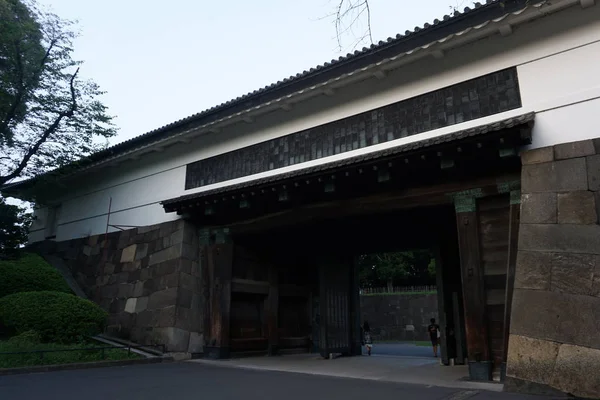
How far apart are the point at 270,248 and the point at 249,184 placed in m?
3.47

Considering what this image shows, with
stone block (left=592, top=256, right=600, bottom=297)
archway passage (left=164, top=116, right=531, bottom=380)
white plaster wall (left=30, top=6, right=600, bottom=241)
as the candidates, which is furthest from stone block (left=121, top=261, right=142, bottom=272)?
stone block (left=592, top=256, right=600, bottom=297)

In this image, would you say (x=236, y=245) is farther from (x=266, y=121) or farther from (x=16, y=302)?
(x=16, y=302)

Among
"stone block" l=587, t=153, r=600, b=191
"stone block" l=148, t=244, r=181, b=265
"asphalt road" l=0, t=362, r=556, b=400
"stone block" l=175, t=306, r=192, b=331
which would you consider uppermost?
"stone block" l=587, t=153, r=600, b=191

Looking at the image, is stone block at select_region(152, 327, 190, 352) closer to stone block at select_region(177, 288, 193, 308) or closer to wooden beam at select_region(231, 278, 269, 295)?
stone block at select_region(177, 288, 193, 308)

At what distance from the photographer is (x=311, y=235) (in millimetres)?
13180

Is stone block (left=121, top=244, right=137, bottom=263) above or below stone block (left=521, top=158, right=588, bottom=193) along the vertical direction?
below

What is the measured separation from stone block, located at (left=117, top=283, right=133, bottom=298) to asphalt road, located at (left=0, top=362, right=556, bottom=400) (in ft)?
14.8

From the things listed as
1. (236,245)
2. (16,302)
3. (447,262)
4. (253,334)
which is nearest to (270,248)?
(236,245)

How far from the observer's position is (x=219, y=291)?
12.2 m

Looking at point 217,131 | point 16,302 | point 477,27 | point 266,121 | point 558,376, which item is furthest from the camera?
point 217,131

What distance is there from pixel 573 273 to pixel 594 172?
195cm

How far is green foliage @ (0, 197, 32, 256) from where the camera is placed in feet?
51.0

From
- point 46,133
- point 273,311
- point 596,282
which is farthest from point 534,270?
point 46,133

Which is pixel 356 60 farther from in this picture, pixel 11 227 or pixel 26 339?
pixel 11 227
